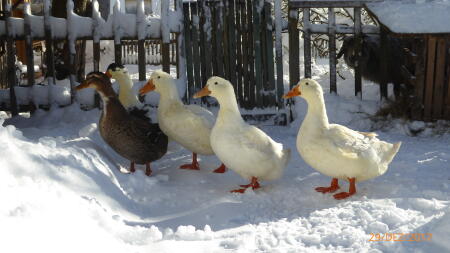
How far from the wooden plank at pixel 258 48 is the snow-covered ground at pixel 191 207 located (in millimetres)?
1948

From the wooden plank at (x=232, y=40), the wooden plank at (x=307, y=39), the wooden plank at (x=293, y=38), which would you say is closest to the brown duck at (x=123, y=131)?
the wooden plank at (x=232, y=40)

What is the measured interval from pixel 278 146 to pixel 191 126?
99cm

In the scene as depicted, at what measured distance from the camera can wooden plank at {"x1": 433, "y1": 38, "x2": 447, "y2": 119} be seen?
695 centimetres

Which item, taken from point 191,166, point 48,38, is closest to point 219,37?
point 48,38

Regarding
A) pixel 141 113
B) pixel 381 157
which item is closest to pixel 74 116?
pixel 141 113

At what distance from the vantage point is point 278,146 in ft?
16.1

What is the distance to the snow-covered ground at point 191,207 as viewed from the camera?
3162 mm

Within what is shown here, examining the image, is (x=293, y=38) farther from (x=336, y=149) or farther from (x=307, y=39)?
(x=336, y=149)

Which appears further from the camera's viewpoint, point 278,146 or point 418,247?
point 278,146

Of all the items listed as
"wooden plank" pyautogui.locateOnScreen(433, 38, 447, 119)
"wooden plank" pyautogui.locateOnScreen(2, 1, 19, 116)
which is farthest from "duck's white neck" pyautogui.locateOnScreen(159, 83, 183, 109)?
"wooden plank" pyautogui.locateOnScreen(433, 38, 447, 119)

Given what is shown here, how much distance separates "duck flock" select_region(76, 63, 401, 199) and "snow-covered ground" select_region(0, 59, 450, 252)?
0.69 ft

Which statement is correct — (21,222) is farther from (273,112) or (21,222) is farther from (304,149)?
(273,112)

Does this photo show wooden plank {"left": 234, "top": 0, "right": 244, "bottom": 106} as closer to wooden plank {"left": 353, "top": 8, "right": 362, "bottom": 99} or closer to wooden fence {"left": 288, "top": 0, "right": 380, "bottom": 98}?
wooden fence {"left": 288, "top": 0, "right": 380, "bottom": 98}

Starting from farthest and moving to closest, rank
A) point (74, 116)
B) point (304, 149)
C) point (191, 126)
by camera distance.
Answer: point (74, 116) → point (191, 126) → point (304, 149)
